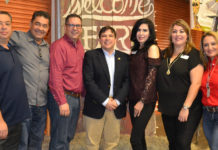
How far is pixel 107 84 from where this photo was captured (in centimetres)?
256

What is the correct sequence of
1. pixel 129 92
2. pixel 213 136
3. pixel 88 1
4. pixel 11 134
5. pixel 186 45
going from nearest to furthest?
pixel 11 134 → pixel 213 136 → pixel 186 45 → pixel 129 92 → pixel 88 1

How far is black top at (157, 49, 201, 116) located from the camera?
223 centimetres

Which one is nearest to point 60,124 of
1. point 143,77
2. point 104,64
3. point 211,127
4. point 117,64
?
point 104,64

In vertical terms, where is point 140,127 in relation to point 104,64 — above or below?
below

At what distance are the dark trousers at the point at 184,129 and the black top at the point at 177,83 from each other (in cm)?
9

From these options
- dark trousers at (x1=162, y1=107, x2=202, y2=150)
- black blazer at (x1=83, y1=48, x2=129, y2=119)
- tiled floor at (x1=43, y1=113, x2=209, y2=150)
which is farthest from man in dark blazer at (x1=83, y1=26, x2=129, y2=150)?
tiled floor at (x1=43, y1=113, x2=209, y2=150)

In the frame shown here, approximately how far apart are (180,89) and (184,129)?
1.40 ft

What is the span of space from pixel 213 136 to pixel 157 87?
2.51ft

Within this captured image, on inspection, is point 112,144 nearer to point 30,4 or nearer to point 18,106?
point 18,106

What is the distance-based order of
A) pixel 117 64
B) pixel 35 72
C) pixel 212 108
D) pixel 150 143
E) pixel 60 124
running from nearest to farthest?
pixel 212 108, pixel 35 72, pixel 60 124, pixel 117 64, pixel 150 143

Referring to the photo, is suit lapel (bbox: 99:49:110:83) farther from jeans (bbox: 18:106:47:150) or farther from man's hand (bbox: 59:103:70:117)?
jeans (bbox: 18:106:47:150)

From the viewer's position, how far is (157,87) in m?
2.46

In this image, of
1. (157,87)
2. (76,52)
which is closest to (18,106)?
(76,52)

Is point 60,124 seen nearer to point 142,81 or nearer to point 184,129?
point 142,81
